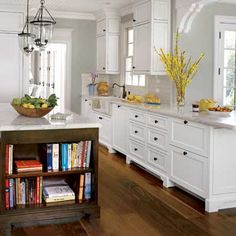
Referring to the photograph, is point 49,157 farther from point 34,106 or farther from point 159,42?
point 159,42

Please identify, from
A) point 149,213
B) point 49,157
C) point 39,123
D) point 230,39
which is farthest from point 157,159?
point 230,39

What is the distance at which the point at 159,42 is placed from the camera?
5629 mm

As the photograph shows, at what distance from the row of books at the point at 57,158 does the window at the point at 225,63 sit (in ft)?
9.69

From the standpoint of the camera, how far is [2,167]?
3.26 metres

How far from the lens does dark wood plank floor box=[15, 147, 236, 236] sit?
329 centimetres

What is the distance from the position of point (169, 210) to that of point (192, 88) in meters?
2.24

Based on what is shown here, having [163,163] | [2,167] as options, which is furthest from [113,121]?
[2,167]

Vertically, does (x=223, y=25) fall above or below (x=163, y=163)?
above

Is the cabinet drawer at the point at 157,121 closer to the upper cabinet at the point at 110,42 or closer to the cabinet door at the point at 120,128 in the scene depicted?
the cabinet door at the point at 120,128

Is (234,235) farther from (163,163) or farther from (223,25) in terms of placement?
(223,25)

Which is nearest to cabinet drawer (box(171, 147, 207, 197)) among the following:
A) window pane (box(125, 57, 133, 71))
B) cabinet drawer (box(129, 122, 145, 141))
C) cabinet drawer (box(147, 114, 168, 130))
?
cabinet drawer (box(147, 114, 168, 130))

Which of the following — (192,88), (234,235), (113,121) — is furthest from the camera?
(113,121)

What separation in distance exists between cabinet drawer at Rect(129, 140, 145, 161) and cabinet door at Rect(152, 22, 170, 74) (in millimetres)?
1078

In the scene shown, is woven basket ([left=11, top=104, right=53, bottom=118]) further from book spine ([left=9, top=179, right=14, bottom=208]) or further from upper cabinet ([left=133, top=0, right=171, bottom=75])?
upper cabinet ([left=133, top=0, right=171, bottom=75])
